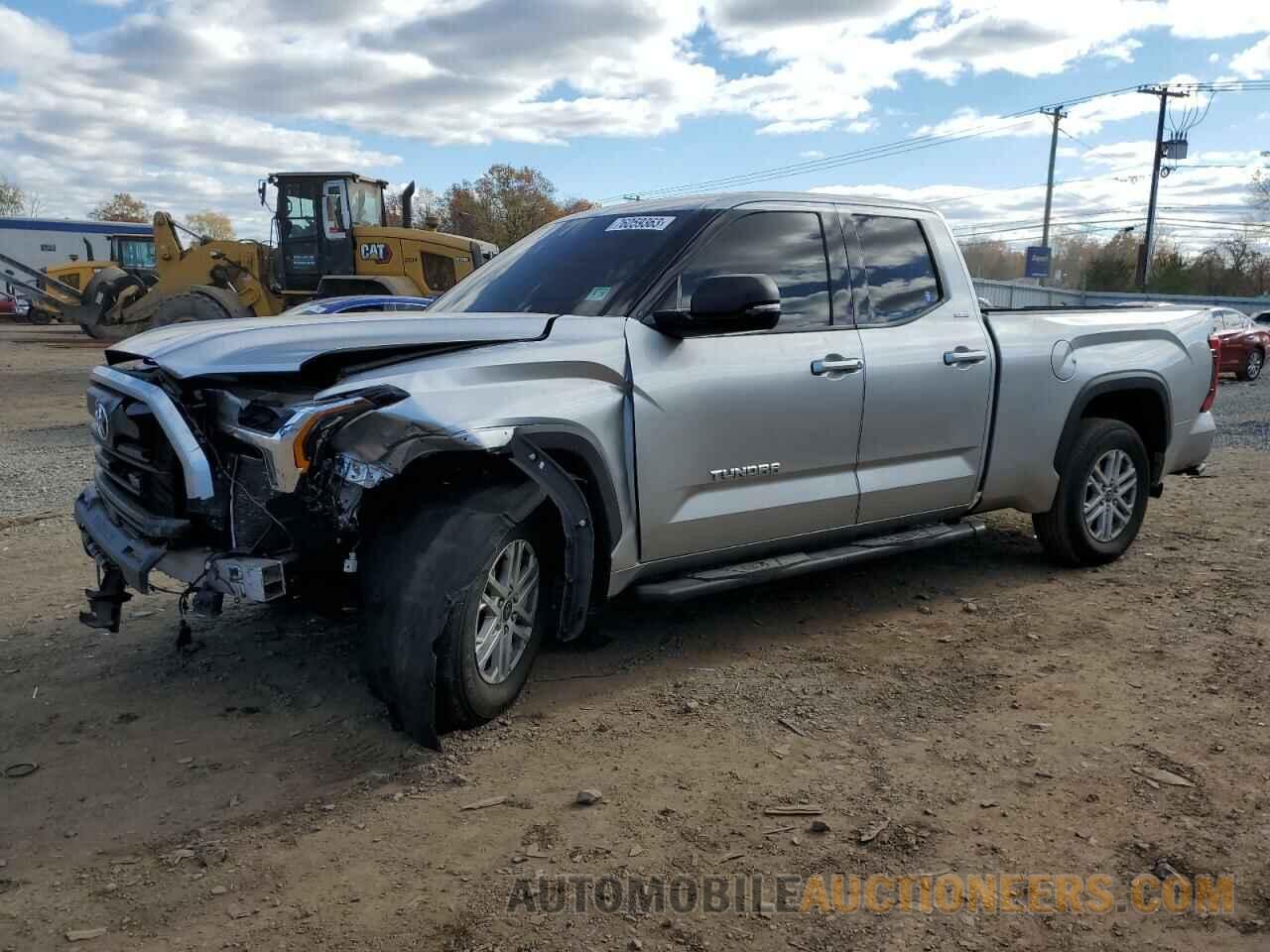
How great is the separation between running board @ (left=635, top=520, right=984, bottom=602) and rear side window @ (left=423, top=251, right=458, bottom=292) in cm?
1452

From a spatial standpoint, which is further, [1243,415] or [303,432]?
[1243,415]

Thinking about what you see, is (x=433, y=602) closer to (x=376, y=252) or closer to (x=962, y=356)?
(x=962, y=356)

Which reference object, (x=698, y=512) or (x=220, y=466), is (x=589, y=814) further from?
(x=220, y=466)

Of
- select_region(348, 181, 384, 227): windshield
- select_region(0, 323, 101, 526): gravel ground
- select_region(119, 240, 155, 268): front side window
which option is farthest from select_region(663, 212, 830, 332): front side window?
select_region(119, 240, 155, 268): front side window

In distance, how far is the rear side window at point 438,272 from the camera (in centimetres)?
1830

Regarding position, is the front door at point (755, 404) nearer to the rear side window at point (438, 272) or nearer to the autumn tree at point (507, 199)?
the rear side window at point (438, 272)

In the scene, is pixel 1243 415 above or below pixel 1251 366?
above

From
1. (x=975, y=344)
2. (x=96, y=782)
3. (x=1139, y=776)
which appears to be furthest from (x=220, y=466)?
(x=975, y=344)

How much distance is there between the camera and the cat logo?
18.0 metres

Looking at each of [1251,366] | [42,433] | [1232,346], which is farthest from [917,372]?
[1251,366]

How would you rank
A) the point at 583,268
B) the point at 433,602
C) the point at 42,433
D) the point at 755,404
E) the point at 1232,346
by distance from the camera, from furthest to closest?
the point at 1232,346, the point at 42,433, the point at 583,268, the point at 755,404, the point at 433,602

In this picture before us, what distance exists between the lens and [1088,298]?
45438 millimetres

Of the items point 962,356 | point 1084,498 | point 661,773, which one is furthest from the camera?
point 1084,498

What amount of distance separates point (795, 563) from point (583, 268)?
1.55m
